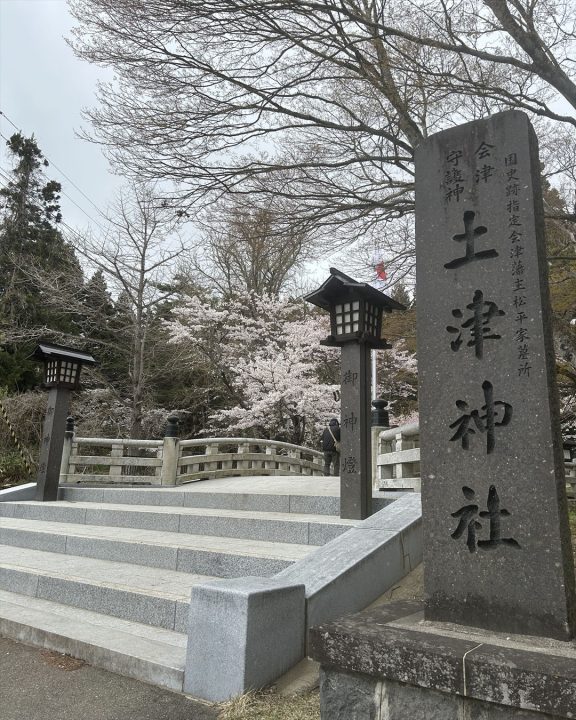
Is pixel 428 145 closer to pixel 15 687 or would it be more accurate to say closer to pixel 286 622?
pixel 286 622

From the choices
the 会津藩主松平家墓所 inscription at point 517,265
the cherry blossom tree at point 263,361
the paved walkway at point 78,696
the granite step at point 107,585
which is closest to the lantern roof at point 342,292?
the 会津藩主松平家墓所 inscription at point 517,265

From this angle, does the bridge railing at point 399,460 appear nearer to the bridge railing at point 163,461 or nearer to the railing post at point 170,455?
the bridge railing at point 163,461

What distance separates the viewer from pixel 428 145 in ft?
10.9

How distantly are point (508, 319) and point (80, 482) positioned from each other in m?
10.2

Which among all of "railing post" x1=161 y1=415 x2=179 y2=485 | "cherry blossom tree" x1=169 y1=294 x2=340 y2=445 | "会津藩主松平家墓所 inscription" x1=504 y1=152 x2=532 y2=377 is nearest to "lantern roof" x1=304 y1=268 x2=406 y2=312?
"会津藩主松平家墓所 inscription" x1=504 y1=152 x2=532 y2=377

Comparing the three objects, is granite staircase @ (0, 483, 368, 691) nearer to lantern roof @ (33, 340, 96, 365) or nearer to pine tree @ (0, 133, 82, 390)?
lantern roof @ (33, 340, 96, 365)

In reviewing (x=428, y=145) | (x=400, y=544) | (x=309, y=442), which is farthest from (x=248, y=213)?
(x=309, y=442)

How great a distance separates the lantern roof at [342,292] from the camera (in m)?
6.15

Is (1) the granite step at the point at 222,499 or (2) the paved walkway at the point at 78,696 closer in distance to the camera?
(2) the paved walkway at the point at 78,696

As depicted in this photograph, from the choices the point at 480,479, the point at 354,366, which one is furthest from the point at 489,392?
the point at 354,366

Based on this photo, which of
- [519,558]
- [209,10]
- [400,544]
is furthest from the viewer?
[209,10]

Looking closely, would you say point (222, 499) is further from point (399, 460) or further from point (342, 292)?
point (342, 292)

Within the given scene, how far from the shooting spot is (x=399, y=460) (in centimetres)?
720

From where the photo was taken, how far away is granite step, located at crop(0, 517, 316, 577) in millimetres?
4391
